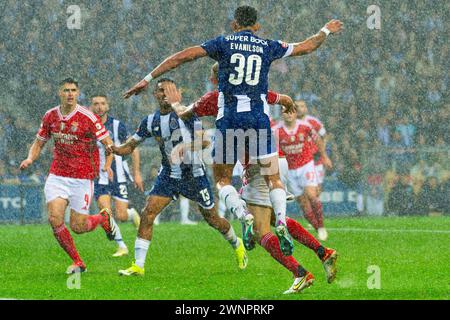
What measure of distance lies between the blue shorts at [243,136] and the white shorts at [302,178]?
8.33m

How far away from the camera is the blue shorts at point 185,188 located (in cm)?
1196

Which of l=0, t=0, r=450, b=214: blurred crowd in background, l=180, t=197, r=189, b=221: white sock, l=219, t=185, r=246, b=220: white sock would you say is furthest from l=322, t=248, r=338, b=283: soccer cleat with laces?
l=0, t=0, r=450, b=214: blurred crowd in background

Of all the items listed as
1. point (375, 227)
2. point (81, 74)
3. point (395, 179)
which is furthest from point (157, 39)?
point (375, 227)

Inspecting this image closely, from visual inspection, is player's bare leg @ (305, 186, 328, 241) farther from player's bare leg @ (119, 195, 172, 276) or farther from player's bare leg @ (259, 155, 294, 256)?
player's bare leg @ (259, 155, 294, 256)

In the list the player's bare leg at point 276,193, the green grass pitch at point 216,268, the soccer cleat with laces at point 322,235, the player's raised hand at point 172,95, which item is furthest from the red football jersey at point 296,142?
the player's bare leg at point 276,193

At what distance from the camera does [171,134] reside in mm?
11977

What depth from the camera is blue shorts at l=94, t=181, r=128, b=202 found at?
50.5 feet

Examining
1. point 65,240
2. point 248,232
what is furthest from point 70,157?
point 248,232

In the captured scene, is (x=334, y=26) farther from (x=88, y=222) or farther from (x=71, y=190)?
(x=88, y=222)

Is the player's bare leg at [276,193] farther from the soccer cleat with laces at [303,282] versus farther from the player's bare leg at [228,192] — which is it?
the soccer cleat with laces at [303,282]

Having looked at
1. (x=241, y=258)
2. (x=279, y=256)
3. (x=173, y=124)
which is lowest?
(x=241, y=258)

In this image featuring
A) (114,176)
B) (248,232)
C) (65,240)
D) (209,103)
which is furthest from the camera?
(114,176)

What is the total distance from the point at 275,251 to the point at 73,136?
3.79m

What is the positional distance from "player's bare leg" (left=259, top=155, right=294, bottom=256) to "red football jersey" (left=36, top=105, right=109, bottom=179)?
3.21 metres
